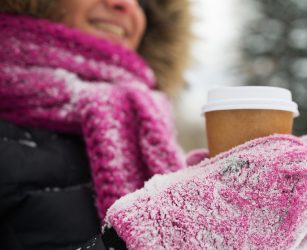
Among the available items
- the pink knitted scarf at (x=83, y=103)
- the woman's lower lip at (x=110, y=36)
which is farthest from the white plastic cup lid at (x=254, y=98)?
the woman's lower lip at (x=110, y=36)

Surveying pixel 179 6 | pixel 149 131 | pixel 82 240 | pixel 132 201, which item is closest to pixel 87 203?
pixel 82 240

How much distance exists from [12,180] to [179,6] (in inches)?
34.9

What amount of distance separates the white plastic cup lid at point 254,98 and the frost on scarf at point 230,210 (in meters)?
0.10

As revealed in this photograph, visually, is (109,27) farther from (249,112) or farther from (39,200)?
(249,112)

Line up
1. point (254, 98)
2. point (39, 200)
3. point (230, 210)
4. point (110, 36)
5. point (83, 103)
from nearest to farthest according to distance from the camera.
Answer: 1. point (230, 210)
2. point (254, 98)
3. point (39, 200)
4. point (83, 103)
5. point (110, 36)

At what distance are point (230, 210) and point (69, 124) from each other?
56 centimetres

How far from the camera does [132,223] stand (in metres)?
0.49

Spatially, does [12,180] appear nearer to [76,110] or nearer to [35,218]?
[35,218]

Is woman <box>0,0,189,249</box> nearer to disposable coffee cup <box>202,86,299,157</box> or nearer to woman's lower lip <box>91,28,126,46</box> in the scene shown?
woman's lower lip <box>91,28,126,46</box>

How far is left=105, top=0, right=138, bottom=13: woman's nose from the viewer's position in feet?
3.69

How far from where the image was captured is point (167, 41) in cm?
143

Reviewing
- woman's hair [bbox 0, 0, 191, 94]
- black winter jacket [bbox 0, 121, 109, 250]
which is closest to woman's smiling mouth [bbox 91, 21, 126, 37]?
woman's hair [bbox 0, 0, 191, 94]

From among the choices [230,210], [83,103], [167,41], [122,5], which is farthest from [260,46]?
[230,210]

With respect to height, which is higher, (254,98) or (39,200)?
(254,98)
